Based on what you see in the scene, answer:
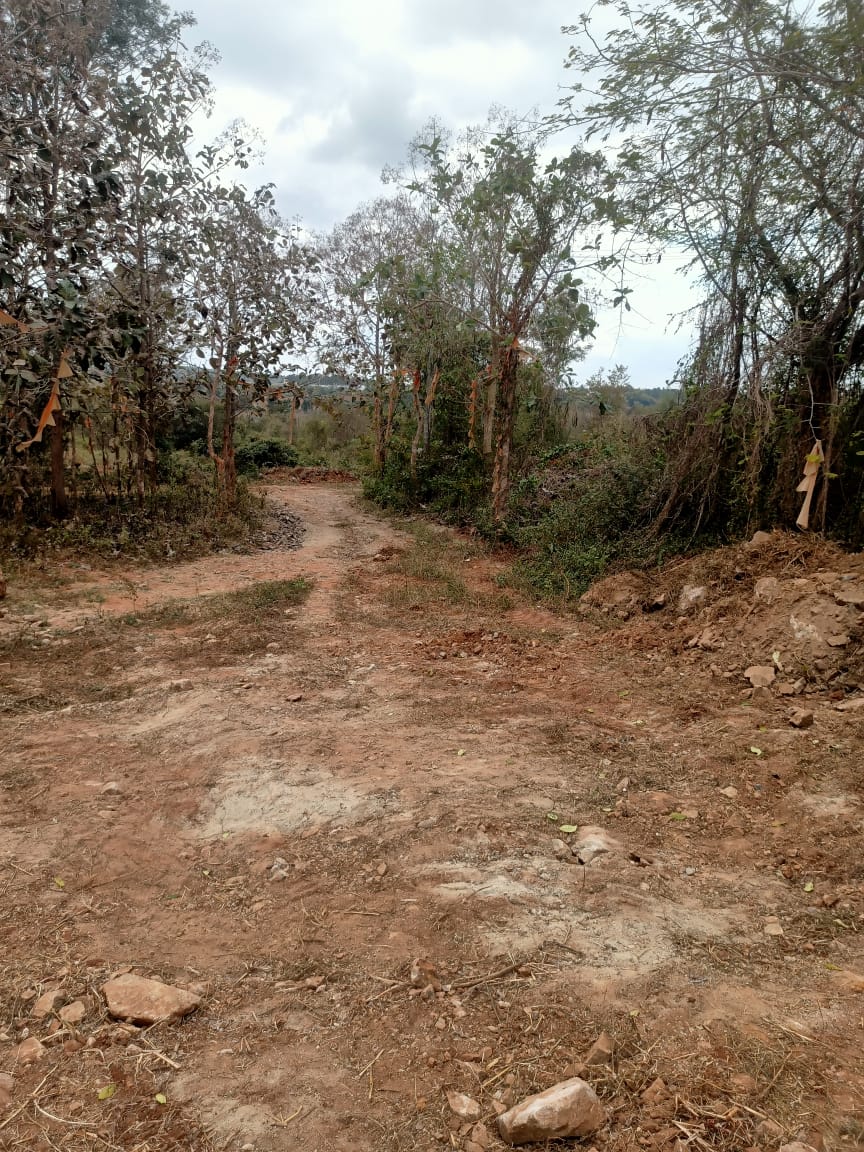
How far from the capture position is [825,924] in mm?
2477

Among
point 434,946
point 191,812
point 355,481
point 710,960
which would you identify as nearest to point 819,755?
point 710,960

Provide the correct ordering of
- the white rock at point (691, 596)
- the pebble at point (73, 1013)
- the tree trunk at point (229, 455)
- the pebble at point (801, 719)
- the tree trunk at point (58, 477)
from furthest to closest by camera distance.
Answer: the tree trunk at point (229, 455) < the tree trunk at point (58, 477) < the white rock at point (691, 596) < the pebble at point (801, 719) < the pebble at point (73, 1013)

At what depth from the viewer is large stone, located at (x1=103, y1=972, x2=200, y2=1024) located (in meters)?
2.05

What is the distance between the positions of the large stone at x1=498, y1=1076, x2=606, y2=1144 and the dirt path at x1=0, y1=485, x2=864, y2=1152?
0.22 feet

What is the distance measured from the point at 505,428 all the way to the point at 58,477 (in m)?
6.03

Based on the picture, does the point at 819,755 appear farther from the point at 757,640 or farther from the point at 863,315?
the point at 863,315

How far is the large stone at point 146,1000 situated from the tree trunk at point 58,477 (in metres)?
8.38

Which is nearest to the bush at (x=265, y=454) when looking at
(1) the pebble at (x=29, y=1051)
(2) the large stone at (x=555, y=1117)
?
(1) the pebble at (x=29, y=1051)

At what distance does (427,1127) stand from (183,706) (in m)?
3.24

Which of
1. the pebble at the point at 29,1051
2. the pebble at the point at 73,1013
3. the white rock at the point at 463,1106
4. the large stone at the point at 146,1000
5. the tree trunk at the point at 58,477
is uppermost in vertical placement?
the tree trunk at the point at 58,477

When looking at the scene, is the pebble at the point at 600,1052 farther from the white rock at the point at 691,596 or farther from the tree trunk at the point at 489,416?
the tree trunk at the point at 489,416

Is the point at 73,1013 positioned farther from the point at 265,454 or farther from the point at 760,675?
the point at 265,454

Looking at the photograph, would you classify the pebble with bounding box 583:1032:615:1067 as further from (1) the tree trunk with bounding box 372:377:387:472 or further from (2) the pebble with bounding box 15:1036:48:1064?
(1) the tree trunk with bounding box 372:377:387:472

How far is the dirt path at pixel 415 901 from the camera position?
178 cm
